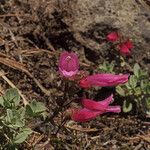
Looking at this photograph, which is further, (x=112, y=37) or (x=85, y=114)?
(x=112, y=37)

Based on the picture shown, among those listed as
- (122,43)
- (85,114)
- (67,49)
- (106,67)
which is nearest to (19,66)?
(67,49)

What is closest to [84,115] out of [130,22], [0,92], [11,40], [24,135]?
[24,135]

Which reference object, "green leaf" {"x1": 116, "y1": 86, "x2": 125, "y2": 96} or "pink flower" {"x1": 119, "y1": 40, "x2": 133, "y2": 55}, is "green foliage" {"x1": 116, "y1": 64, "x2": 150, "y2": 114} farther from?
"pink flower" {"x1": 119, "y1": 40, "x2": 133, "y2": 55}

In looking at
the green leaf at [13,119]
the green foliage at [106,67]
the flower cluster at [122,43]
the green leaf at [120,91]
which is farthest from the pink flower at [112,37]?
the green leaf at [13,119]

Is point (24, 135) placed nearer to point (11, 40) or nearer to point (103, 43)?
point (11, 40)

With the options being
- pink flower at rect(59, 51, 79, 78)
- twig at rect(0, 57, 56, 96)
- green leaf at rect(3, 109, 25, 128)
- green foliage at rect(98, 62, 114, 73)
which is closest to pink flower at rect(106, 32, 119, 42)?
green foliage at rect(98, 62, 114, 73)

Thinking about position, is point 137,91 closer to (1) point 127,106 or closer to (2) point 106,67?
(1) point 127,106
